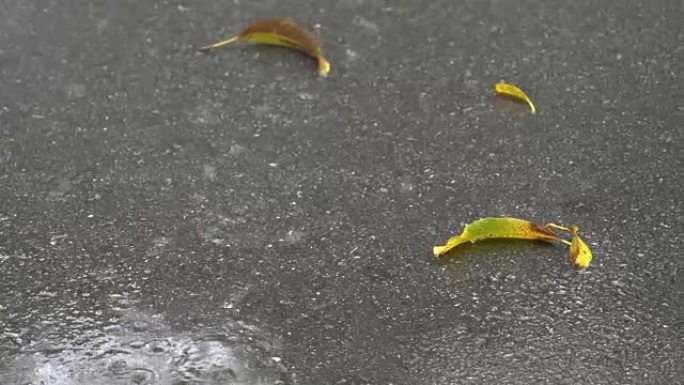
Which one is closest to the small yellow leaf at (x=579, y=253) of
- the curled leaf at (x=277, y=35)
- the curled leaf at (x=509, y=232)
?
the curled leaf at (x=509, y=232)

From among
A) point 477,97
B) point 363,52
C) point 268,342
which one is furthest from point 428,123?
point 268,342

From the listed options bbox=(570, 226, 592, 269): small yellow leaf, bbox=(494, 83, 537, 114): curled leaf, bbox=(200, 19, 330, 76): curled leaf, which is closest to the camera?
bbox=(570, 226, 592, 269): small yellow leaf

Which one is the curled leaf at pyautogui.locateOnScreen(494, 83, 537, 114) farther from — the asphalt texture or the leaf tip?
the leaf tip

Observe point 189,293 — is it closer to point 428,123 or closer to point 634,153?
point 428,123

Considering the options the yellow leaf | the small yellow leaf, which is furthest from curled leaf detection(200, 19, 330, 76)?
the small yellow leaf

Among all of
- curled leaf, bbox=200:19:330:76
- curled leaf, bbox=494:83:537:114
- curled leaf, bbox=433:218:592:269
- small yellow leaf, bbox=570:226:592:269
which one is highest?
curled leaf, bbox=200:19:330:76

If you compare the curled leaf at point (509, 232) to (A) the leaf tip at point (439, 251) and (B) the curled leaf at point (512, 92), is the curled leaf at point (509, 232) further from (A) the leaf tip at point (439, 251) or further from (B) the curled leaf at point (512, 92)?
(B) the curled leaf at point (512, 92)

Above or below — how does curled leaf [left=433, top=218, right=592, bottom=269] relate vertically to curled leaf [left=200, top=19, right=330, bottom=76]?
below
